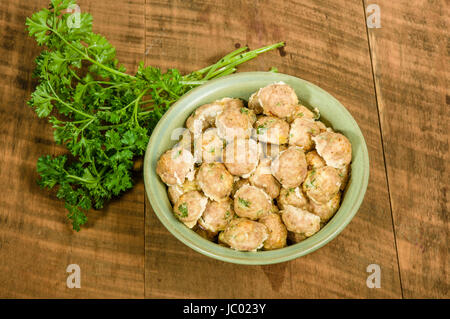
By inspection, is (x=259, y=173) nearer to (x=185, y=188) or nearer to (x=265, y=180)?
(x=265, y=180)

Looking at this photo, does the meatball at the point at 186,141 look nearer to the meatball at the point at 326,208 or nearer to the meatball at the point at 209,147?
the meatball at the point at 209,147

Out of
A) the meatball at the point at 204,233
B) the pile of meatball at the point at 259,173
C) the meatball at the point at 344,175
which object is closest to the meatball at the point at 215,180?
the pile of meatball at the point at 259,173

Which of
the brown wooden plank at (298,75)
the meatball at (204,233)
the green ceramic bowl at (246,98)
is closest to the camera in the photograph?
the green ceramic bowl at (246,98)

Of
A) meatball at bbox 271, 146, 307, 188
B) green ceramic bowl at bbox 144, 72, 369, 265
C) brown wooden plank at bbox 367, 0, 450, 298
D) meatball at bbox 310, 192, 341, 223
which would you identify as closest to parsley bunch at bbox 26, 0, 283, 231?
green ceramic bowl at bbox 144, 72, 369, 265

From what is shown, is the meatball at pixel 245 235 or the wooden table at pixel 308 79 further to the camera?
the wooden table at pixel 308 79

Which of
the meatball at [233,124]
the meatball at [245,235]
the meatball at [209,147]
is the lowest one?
the meatball at [245,235]

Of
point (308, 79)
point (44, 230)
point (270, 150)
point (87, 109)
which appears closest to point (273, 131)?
point (270, 150)

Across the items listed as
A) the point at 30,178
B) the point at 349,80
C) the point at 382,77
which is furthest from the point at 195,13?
the point at 30,178
